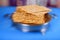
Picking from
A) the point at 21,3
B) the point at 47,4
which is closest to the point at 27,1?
the point at 21,3

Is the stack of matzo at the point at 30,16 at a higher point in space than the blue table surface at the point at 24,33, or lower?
higher

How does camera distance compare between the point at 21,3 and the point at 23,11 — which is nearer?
the point at 23,11

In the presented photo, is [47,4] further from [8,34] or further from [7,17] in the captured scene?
[8,34]

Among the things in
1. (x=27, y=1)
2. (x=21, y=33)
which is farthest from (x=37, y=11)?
(x=27, y=1)

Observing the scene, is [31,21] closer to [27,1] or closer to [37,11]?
[37,11]

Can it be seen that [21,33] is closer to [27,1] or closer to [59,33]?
[59,33]

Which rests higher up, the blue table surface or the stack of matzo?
the stack of matzo

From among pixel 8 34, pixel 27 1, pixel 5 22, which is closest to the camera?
pixel 8 34

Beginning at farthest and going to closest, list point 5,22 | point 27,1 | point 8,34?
point 27,1
point 5,22
point 8,34

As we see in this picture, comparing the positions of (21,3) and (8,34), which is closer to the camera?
(8,34)
